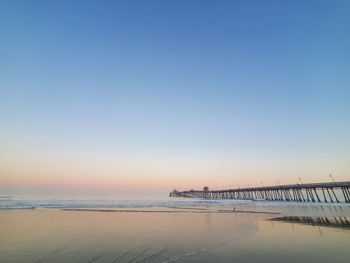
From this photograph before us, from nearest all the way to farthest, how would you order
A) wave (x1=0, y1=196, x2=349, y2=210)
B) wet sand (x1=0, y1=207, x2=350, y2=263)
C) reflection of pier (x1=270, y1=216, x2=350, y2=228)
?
wet sand (x1=0, y1=207, x2=350, y2=263), reflection of pier (x1=270, y1=216, x2=350, y2=228), wave (x1=0, y1=196, x2=349, y2=210)

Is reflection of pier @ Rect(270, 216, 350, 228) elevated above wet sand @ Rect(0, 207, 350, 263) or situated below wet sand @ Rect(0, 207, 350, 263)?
above

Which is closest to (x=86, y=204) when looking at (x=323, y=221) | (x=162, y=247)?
(x=162, y=247)

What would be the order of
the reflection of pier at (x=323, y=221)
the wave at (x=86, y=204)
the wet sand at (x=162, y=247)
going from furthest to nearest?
the wave at (x=86, y=204), the reflection of pier at (x=323, y=221), the wet sand at (x=162, y=247)

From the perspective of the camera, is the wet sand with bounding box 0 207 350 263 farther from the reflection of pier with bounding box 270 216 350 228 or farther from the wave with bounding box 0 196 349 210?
the wave with bounding box 0 196 349 210

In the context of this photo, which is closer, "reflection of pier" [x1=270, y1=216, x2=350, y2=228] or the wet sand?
the wet sand

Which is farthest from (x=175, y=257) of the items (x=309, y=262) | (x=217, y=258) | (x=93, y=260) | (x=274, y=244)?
(x=274, y=244)

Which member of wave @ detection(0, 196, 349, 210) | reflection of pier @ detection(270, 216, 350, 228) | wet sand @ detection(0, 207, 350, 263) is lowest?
wet sand @ detection(0, 207, 350, 263)

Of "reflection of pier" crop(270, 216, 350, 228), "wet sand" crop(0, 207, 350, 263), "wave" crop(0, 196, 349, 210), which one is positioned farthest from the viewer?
"wave" crop(0, 196, 349, 210)

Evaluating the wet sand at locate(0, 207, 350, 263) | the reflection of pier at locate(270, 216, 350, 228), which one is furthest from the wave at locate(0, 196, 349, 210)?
the wet sand at locate(0, 207, 350, 263)

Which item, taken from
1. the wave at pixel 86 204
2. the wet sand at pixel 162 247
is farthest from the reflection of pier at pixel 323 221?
the wave at pixel 86 204

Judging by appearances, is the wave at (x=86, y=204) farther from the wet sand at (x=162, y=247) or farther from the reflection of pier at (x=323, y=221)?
the wet sand at (x=162, y=247)

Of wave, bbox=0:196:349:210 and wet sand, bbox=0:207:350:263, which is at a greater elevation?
wave, bbox=0:196:349:210

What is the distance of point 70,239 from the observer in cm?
916

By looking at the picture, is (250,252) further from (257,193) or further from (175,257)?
(257,193)
